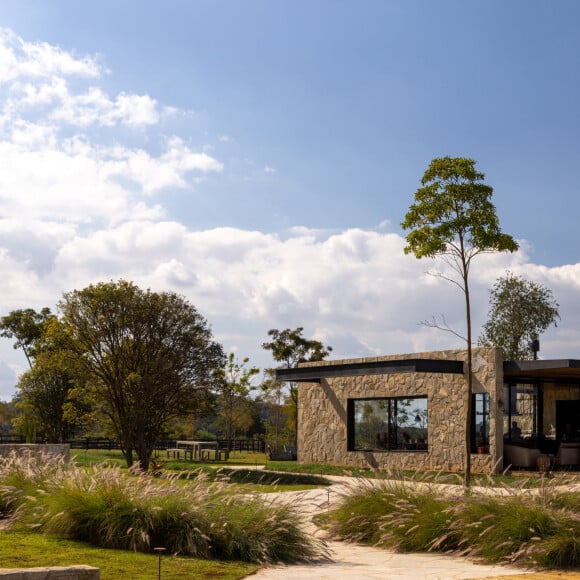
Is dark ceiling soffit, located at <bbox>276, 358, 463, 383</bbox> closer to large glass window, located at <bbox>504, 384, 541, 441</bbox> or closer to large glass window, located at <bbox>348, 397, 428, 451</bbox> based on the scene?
large glass window, located at <bbox>348, 397, 428, 451</bbox>

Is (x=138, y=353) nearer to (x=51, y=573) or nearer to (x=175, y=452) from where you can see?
(x=175, y=452)

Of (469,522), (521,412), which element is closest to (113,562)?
(469,522)

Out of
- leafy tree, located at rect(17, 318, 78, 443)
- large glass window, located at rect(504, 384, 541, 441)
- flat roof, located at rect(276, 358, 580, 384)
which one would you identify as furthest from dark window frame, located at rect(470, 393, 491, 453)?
leafy tree, located at rect(17, 318, 78, 443)

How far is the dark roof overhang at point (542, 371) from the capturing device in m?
19.4

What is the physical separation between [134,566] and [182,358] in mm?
14990

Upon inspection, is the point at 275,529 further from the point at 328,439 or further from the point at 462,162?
the point at 328,439

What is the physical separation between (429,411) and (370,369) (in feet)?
6.30

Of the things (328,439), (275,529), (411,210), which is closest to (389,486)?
(275,529)

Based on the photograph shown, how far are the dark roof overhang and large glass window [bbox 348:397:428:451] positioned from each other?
2.64 m

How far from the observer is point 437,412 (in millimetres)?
22078

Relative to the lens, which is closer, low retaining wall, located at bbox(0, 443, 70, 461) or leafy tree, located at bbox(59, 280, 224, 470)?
low retaining wall, located at bbox(0, 443, 70, 461)

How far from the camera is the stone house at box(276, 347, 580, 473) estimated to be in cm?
2091

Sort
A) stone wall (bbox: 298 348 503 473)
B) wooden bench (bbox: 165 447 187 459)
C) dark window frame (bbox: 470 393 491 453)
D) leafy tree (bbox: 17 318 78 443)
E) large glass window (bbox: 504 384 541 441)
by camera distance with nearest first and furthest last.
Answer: stone wall (bbox: 298 348 503 473)
dark window frame (bbox: 470 393 491 453)
large glass window (bbox: 504 384 541 441)
wooden bench (bbox: 165 447 187 459)
leafy tree (bbox: 17 318 78 443)

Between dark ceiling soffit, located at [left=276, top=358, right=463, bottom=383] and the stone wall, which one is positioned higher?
dark ceiling soffit, located at [left=276, top=358, right=463, bottom=383]
